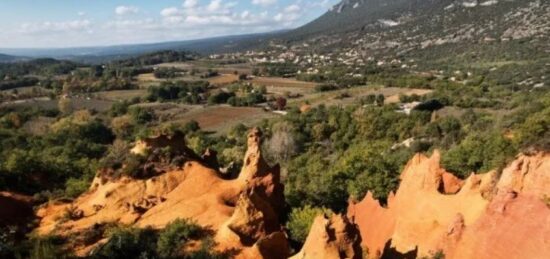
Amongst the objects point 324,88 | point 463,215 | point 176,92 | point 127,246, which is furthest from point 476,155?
point 176,92

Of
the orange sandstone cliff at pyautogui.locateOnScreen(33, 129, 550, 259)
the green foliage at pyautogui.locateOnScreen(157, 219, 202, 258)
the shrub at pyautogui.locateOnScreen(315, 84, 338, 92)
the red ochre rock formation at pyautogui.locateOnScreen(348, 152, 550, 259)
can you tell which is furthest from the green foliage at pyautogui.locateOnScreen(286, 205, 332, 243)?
the shrub at pyautogui.locateOnScreen(315, 84, 338, 92)

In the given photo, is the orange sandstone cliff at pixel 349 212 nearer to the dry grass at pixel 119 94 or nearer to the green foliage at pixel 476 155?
the green foliage at pixel 476 155

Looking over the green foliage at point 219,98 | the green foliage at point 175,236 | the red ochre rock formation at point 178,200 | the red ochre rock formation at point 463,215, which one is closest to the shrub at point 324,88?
the green foliage at point 219,98

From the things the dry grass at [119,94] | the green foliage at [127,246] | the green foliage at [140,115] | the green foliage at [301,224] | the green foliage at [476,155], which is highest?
the green foliage at [127,246]

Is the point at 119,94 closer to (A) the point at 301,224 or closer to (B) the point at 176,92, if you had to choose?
(B) the point at 176,92

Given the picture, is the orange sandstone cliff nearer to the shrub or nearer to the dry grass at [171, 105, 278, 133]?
the dry grass at [171, 105, 278, 133]

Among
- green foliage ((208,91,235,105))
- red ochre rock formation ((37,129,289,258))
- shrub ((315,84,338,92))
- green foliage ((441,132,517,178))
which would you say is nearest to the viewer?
red ochre rock formation ((37,129,289,258))
